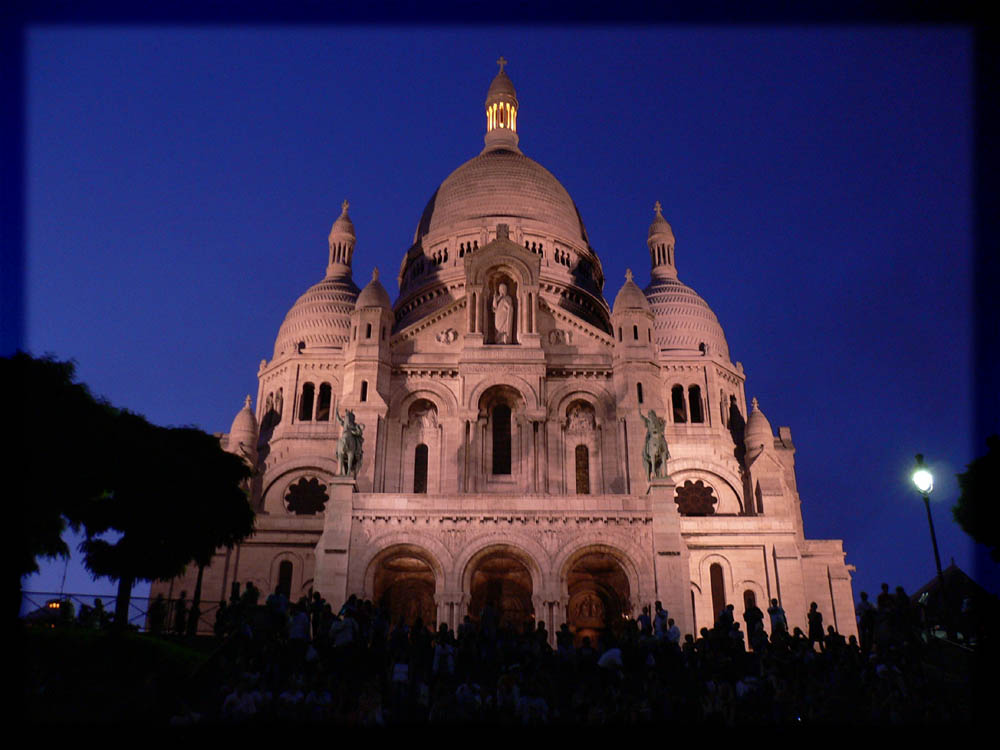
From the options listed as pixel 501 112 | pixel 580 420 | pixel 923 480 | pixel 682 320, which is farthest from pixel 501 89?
pixel 923 480

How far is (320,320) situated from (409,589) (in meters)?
24.3

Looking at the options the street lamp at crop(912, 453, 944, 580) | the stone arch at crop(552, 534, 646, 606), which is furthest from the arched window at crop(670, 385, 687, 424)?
the street lamp at crop(912, 453, 944, 580)

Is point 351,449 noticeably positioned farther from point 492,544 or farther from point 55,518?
point 55,518

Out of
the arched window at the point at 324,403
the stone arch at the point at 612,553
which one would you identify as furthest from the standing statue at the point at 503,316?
the arched window at the point at 324,403

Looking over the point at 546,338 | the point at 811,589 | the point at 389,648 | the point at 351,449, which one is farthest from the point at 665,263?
the point at 389,648

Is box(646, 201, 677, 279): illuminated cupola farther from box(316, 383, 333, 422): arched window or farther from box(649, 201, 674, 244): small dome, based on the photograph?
box(316, 383, 333, 422): arched window

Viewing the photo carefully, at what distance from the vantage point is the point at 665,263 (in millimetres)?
68125

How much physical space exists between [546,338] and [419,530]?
1372cm

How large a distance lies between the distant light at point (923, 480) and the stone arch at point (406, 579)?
1978cm

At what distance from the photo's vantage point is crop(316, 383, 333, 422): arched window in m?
57.8

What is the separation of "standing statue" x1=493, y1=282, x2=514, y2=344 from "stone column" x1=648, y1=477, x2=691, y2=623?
37.3ft

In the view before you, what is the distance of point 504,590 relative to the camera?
136 feet

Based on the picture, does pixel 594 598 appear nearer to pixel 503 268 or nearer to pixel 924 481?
pixel 503 268

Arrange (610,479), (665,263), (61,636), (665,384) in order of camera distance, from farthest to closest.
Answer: (665,263)
(665,384)
(610,479)
(61,636)
